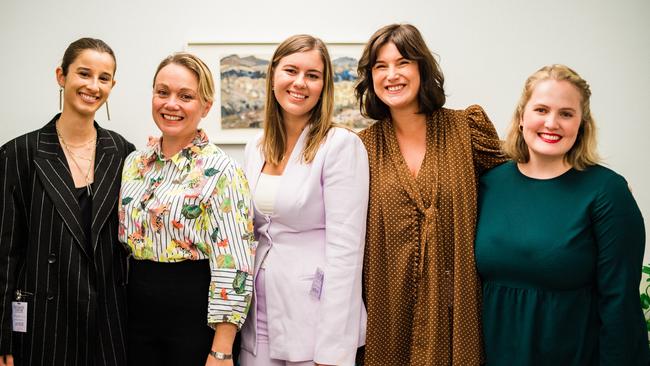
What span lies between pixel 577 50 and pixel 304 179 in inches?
75.9

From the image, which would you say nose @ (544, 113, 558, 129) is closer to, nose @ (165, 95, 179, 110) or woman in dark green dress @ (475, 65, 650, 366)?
woman in dark green dress @ (475, 65, 650, 366)

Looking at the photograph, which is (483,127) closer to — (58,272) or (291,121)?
(291,121)

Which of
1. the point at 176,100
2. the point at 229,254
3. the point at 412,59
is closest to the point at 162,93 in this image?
the point at 176,100

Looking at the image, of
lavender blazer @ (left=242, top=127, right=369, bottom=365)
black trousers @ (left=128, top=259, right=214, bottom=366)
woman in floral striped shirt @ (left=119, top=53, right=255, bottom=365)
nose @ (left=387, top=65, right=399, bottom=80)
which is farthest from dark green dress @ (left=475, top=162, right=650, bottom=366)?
black trousers @ (left=128, top=259, right=214, bottom=366)

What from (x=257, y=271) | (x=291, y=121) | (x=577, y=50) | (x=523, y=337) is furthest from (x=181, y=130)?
(x=577, y=50)

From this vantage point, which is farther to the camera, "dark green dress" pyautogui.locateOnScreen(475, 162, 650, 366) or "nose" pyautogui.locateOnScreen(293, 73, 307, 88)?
"nose" pyautogui.locateOnScreen(293, 73, 307, 88)

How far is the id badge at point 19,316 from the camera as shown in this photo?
1604 millimetres

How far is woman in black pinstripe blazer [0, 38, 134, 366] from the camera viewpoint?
5.26ft

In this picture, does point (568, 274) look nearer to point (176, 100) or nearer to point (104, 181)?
point (176, 100)

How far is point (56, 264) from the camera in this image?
1611 mm

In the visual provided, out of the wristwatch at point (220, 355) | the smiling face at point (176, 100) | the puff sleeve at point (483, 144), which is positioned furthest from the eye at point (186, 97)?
the puff sleeve at point (483, 144)

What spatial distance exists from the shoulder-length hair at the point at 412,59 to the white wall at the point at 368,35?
90 cm

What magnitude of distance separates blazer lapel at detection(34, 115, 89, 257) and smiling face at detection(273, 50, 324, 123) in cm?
76

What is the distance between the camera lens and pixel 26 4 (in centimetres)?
265
